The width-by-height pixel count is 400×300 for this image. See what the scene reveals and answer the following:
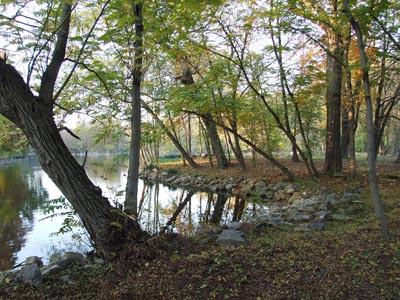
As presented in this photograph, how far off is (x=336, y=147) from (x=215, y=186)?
4642 mm

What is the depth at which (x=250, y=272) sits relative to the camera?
2246 millimetres

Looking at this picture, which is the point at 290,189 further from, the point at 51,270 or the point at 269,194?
the point at 51,270

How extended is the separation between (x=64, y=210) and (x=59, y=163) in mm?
6014

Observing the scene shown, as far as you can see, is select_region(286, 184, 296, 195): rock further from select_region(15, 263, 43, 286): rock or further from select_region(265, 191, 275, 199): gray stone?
select_region(15, 263, 43, 286): rock

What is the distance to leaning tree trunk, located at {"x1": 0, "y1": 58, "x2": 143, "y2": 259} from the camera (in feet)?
8.00

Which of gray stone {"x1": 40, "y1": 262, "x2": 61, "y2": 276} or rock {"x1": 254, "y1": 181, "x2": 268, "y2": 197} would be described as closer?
gray stone {"x1": 40, "y1": 262, "x2": 61, "y2": 276}

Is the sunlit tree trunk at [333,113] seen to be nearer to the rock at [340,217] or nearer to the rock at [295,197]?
the rock at [295,197]

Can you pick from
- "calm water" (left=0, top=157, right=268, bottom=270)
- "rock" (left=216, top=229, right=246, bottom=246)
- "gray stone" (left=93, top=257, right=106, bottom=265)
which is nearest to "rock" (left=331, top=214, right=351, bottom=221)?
"rock" (left=216, top=229, right=246, bottom=246)

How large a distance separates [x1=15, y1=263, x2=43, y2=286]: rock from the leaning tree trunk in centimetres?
52

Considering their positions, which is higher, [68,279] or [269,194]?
[68,279]

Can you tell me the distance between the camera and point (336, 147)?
737cm

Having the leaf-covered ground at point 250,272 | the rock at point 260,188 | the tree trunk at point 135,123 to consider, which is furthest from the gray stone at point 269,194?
the tree trunk at point 135,123

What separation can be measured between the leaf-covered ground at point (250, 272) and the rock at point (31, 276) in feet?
0.25

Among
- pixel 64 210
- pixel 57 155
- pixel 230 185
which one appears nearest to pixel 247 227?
pixel 57 155
